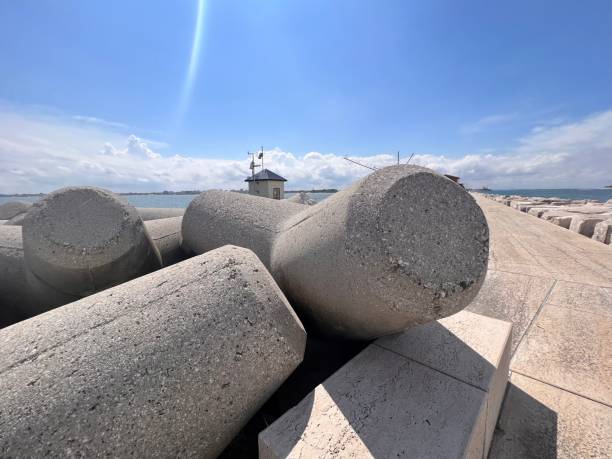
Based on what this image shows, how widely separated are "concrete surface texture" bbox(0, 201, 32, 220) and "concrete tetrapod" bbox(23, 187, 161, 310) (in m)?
A: 7.54

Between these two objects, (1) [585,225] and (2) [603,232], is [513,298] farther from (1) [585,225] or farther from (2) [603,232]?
(1) [585,225]

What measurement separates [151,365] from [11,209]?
409 inches

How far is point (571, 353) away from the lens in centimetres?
261

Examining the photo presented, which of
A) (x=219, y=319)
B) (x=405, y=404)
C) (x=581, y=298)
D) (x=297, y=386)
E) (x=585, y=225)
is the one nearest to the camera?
(x=219, y=319)

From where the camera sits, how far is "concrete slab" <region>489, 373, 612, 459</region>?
1778 mm

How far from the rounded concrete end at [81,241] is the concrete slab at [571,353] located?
3.67 metres

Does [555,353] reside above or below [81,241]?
below

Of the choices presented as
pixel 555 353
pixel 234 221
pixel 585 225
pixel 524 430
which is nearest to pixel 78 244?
pixel 234 221

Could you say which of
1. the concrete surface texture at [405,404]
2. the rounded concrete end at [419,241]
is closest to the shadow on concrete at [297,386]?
the concrete surface texture at [405,404]

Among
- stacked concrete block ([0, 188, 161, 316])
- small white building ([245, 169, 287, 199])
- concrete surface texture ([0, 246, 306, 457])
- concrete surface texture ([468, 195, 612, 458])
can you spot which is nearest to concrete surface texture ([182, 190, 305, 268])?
stacked concrete block ([0, 188, 161, 316])

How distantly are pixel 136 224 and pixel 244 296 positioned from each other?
190cm

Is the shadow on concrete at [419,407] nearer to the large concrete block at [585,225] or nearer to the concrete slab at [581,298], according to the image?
the concrete slab at [581,298]

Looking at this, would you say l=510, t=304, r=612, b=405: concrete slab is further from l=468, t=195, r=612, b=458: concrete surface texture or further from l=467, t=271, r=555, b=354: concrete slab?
l=467, t=271, r=555, b=354: concrete slab

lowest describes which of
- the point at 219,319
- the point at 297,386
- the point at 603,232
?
the point at 297,386
